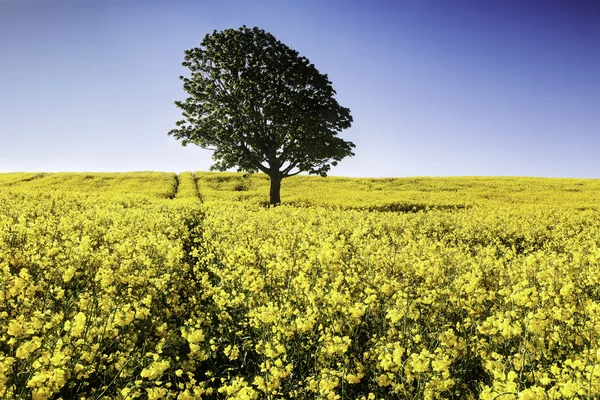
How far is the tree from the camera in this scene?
84.2ft

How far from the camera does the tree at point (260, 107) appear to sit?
25.7 metres

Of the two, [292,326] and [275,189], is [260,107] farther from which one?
[292,326]

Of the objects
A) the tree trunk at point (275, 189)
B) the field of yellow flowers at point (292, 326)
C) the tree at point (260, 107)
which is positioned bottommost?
the field of yellow flowers at point (292, 326)

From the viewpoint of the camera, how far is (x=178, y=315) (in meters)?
5.69

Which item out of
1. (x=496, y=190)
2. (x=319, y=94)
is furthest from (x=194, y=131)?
(x=496, y=190)

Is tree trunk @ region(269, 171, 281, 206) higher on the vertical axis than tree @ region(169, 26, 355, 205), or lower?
lower

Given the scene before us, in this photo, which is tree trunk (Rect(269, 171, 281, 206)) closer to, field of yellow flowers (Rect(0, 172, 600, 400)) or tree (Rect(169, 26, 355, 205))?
tree (Rect(169, 26, 355, 205))

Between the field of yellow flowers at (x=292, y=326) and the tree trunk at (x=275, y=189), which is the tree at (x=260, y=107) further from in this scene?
the field of yellow flowers at (x=292, y=326)

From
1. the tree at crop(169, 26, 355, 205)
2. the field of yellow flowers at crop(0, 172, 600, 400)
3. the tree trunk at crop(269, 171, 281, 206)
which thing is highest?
the tree at crop(169, 26, 355, 205)

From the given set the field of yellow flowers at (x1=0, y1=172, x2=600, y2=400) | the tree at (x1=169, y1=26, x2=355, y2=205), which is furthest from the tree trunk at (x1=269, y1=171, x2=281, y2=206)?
the field of yellow flowers at (x1=0, y1=172, x2=600, y2=400)

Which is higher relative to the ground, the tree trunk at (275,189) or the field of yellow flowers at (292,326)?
the tree trunk at (275,189)

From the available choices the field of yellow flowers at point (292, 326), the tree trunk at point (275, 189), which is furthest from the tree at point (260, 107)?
the field of yellow flowers at point (292, 326)

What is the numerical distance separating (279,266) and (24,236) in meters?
5.80

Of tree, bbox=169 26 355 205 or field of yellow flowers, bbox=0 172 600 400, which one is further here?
tree, bbox=169 26 355 205
